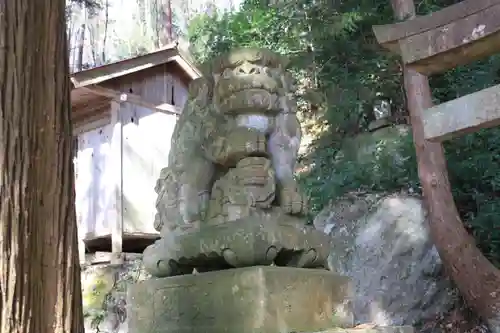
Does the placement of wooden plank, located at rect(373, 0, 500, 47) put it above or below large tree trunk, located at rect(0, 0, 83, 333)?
above

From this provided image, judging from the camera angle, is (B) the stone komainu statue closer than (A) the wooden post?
Yes

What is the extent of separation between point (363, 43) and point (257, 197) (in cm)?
671

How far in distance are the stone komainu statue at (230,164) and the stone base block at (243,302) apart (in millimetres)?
118

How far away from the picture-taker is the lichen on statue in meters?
3.04

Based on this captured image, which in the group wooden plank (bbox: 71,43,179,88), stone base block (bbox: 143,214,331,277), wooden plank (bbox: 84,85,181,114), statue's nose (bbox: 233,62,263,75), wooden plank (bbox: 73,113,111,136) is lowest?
stone base block (bbox: 143,214,331,277)

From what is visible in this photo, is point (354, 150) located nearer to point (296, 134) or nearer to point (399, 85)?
point (399, 85)

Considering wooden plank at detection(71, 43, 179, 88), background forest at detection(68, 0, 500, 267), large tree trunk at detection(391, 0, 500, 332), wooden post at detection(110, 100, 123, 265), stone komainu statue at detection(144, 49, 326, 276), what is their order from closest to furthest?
stone komainu statue at detection(144, 49, 326, 276) → large tree trunk at detection(391, 0, 500, 332) → background forest at detection(68, 0, 500, 267) → wooden plank at detection(71, 43, 179, 88) → wooden post at detection(110, 100, 123, 265)

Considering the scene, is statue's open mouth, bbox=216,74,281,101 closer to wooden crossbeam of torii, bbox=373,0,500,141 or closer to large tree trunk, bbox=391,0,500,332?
wooden crossbeam of torii, bbox=373,0,500,141

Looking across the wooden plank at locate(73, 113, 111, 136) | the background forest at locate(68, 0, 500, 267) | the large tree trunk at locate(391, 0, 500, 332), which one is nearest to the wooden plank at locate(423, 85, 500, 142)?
the large tree trunk at locate(391, 0, 500, 332)

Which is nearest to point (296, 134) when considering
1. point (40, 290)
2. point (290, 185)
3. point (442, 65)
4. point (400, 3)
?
point (290, 185)

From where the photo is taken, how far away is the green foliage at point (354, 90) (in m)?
6.68

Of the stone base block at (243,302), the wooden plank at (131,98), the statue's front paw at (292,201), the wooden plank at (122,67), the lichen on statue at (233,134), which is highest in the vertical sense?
the wooden plank at (122,67)

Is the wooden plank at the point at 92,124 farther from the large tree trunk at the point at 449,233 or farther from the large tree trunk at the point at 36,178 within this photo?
the large tree trunk at the point at 36,178

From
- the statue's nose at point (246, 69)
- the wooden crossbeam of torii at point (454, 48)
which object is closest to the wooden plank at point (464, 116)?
the wooden crossbeam of torii at point (454, 48)
